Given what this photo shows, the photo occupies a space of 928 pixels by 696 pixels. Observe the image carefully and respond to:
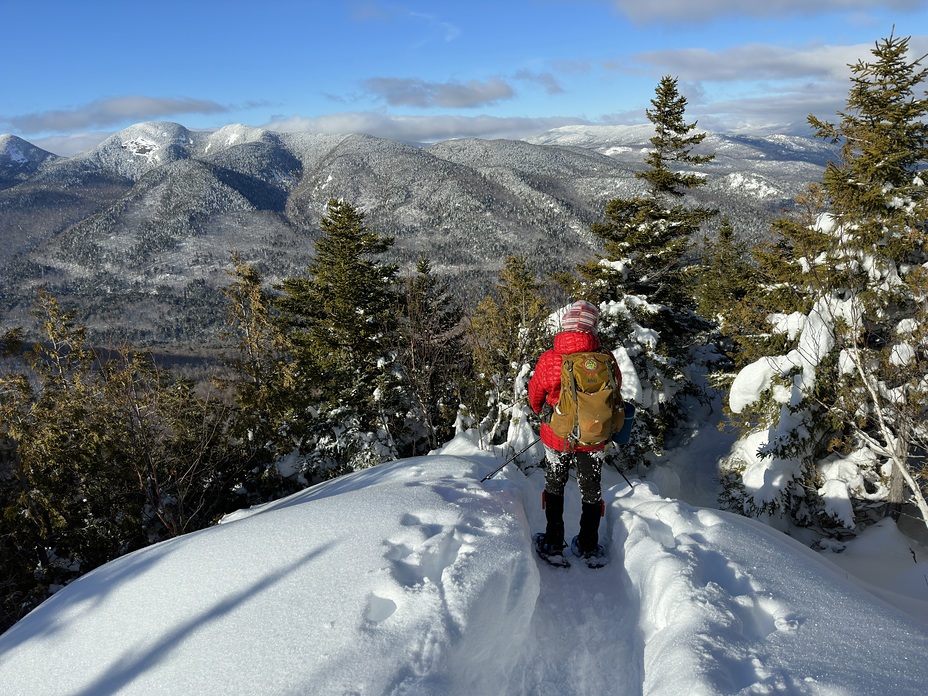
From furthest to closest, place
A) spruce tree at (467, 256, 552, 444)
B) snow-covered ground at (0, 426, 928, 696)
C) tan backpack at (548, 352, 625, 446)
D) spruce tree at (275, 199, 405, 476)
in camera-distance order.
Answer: spruce tree at (275, 199, 405, 476), spruce tree at (467, 256, 552, 444), tan backpack at (548, 352, 625, 446), snow-covered ground at (0, 426, 928, 696)

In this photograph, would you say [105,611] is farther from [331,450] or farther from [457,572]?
[331,450]

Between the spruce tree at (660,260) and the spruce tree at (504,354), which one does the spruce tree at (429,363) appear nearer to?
the spruce tree at (504,354)

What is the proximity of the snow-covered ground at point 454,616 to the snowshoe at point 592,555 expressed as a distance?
9cm

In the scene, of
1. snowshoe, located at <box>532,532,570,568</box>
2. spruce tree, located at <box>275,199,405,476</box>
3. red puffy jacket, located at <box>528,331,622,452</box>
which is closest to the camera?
red puffy jacket, located at <box>528,331,622,452</box>

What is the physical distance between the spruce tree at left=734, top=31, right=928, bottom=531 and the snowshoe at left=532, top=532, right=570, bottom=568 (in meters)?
6.90

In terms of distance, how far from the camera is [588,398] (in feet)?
14.2

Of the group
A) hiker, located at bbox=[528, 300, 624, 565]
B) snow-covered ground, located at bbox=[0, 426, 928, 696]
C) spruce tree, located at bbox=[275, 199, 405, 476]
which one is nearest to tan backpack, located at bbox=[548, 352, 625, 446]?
hiker, located at bbox=[528, 300, 624, 565]

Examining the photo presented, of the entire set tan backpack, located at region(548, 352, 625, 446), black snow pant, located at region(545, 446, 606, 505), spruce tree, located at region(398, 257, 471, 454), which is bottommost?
spruce tree, located at region(398, 257, 471, 454)

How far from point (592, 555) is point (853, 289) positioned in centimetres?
794

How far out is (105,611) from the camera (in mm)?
3896

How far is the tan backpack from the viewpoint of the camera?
14.2ft

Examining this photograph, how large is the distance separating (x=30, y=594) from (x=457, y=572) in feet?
44.1

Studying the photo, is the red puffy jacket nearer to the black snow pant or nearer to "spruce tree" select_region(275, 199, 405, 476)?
the black snow pant

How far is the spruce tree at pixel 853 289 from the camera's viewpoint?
919 cm
